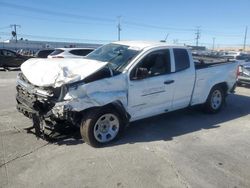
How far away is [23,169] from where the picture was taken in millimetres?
4152

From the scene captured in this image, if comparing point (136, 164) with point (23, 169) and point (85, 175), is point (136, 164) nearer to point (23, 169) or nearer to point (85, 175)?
point (85, 175)

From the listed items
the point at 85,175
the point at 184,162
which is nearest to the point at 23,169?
the point at 85,175

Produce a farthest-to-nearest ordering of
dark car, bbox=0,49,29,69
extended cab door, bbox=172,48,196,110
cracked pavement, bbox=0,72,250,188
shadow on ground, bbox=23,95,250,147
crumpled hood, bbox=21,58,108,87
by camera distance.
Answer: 1. dark car, bbox=0,49,29,69
2. extended cab door, bbox=172,48,196,110
3. shadow on ground, bbox=23,95,250,147
4. crumpled hood, bbox=21,58,108,87
5. cracked pavement, bbox=0,72,250,188

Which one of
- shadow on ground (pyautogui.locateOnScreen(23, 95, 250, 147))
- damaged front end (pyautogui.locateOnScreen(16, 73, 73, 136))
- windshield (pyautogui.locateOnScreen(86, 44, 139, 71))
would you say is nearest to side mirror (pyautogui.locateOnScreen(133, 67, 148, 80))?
windshield (pyautogui.locateOnScreen(86, 44, 139, 71))

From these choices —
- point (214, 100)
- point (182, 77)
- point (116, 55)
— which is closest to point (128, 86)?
point (116, 55)

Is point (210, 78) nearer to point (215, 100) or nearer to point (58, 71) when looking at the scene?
point (215, 100)

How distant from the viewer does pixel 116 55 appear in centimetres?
591

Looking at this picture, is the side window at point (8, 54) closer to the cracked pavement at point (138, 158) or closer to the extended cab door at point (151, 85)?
the cracked pavement at point (138, 158)

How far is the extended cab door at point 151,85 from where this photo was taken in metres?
5.38

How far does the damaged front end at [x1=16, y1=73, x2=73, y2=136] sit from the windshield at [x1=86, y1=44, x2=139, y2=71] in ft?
4.29

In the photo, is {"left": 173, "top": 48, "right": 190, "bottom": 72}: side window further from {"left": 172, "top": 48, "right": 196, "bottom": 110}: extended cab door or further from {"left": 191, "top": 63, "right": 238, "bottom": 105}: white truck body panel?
{"left": 191, "top": 63, "right": 238, "bottom": 105}: white truck body panel

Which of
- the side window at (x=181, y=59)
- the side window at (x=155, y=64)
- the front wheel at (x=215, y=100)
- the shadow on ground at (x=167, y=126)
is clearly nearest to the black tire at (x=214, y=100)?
the front wheel at (x=215, y=100)

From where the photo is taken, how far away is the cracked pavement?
13.0 ft

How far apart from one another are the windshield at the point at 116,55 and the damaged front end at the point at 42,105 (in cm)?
131
